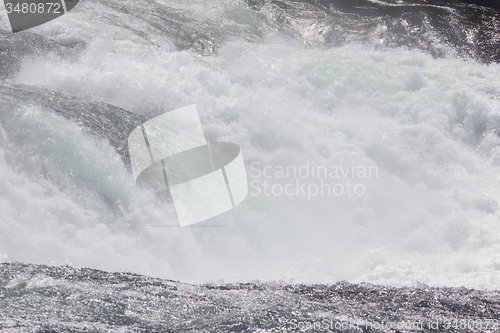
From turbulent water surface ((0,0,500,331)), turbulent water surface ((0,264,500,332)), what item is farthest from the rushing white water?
turbulent water surface ((0,264,500,332))

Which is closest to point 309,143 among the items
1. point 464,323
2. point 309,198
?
point 309,198

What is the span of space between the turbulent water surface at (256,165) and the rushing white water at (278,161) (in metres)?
0.02

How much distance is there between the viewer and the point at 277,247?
528 cm

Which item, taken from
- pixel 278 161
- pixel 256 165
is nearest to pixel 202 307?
pixel 256 165

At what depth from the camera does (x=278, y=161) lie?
20.8ft

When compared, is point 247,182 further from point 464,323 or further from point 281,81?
point 464,323

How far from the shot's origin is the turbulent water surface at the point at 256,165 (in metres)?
3.68

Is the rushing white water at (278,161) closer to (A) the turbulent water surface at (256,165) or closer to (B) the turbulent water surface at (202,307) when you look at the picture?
(A) the turbulent water surface at (256,165)

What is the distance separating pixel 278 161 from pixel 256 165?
32cm

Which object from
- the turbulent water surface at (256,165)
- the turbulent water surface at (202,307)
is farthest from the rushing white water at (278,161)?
the turbulent water surface at (202,307)

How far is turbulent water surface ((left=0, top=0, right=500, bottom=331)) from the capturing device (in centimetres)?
368

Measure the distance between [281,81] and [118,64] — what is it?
257 cm

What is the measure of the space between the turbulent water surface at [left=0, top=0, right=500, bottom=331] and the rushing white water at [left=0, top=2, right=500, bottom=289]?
2 cm

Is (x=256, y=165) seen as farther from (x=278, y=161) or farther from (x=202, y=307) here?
(x=202, y=307)
